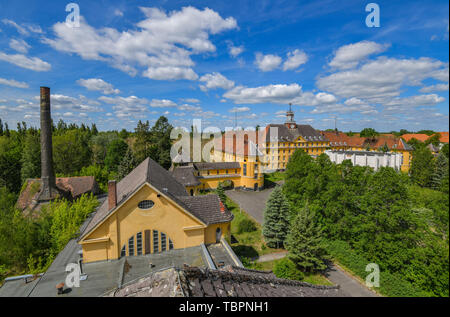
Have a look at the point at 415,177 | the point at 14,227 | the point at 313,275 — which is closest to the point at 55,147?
the point at 14,227

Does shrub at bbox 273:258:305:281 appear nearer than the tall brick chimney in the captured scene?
Yes

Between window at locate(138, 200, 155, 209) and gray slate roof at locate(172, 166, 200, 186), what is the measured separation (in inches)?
880

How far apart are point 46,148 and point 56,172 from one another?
22797 millimetres

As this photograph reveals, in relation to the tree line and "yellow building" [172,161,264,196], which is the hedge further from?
"yellow building" [172,161,264,196]

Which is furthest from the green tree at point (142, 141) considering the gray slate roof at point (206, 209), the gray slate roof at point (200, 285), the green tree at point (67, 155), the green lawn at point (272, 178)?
the gray slate roof at point (200, 285)

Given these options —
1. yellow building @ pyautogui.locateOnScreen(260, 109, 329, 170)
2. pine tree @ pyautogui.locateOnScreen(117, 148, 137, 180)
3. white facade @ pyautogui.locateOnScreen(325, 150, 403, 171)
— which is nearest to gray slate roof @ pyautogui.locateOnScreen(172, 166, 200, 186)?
pine tree @ pyautogui.locateOnScreen(117, 148, 137, 180)

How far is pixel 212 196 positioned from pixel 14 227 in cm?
1491

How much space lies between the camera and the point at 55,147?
149 ft

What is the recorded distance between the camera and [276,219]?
955 inches

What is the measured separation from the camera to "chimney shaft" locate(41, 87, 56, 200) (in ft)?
91.6

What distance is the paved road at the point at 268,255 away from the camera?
17.1 meters

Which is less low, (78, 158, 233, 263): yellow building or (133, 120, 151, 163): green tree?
(133, 120, 151, 163): green tree
